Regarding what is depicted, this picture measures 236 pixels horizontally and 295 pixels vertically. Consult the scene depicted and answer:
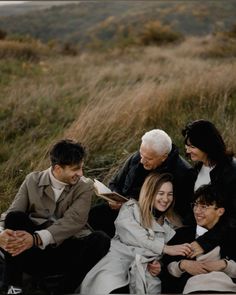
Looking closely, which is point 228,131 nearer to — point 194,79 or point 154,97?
point 154,97

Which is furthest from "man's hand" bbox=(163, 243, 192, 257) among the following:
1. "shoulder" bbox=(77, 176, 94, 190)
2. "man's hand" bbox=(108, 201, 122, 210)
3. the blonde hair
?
"shoulder" bbox=(77, 176, 94, 190)

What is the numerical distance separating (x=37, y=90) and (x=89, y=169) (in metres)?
4.14

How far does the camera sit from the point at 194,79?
8344 mm

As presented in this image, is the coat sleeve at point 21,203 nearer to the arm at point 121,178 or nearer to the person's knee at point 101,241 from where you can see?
the person's knee at point 101,241

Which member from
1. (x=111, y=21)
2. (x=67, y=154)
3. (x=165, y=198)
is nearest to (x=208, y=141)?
(x=165, y=198)

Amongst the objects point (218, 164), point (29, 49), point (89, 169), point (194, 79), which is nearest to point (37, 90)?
point (194, 79)

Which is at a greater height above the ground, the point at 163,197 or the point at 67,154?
the point at 67,154

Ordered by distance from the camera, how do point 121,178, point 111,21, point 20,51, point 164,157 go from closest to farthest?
point 164,157 → point 121,178 → point 20,51 → point 111,21

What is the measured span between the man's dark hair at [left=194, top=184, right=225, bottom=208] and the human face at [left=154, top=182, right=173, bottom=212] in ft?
0.68

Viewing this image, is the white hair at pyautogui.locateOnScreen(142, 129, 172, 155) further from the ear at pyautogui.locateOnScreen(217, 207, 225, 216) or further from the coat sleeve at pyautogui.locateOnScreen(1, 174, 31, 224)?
the coat sleeve at pyautogui.locateOnScreen(1, 174, 31, 224)

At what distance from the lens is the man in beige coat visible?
11.9 ft

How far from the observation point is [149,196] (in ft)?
13.0

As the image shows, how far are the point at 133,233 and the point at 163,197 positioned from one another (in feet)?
1.16

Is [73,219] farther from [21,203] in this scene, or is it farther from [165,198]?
[165,198]
